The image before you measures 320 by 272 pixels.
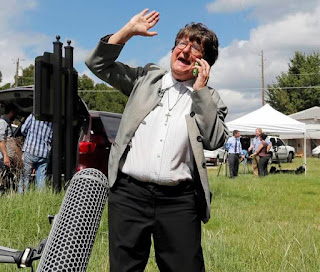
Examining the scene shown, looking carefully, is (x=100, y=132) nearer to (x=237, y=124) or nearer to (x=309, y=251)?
(x=309, y=251)

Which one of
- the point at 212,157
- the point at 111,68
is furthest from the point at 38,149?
the point at 212,157

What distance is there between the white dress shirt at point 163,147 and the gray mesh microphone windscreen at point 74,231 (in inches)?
46.5

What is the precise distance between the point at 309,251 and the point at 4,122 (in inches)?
217

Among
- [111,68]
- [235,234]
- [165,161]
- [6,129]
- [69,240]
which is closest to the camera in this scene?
[69,240]

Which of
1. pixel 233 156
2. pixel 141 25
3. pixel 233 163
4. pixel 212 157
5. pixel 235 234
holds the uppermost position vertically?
pixel 141 25

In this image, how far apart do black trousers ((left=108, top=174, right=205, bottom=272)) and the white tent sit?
18.2 meters

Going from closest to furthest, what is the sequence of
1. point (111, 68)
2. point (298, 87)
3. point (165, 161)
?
point (165, 161)
point (111, 68)
point (298, 87)

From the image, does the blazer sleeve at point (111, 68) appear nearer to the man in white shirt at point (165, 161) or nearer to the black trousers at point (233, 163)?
the man in white shirt at point (165, 161)

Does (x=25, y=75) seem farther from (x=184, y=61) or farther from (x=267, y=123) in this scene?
(x=184, y=61)

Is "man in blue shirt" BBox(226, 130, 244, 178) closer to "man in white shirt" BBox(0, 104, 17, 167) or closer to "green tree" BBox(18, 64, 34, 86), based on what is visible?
"man in white shirt" BBox(0, 104, 17, 167)

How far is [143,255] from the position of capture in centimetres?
246

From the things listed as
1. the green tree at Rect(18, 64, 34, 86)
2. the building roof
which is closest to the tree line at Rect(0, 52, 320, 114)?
the building roof

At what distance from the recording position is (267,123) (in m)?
21.2

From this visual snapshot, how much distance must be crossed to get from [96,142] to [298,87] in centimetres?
5415
